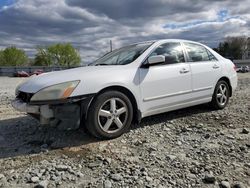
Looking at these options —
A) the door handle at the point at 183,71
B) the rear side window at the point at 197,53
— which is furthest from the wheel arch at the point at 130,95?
the rear side window at the point at 197,53

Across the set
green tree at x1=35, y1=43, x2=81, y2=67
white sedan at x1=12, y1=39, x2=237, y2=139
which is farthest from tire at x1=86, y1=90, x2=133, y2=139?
green tree at x1=35, y1=43, x2=81, y2=67

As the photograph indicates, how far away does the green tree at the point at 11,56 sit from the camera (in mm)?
83000

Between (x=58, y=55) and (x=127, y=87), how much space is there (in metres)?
83.5

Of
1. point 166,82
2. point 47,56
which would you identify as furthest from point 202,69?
point 47,56

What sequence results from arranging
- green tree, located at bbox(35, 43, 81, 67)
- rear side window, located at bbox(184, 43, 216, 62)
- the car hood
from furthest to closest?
1. green tree, located at bbox(35, 43, 81, 67)
2. rear side window, located at bbox(184, 43, 216, 62)
3. the car hood

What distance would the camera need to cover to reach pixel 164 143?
448 centimetres

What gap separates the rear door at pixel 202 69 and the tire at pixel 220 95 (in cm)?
15

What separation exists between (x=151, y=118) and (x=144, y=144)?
1.40 m

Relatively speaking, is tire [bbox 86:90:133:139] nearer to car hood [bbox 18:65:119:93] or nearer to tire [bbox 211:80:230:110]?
car hood [bbox 18:65:119:93]

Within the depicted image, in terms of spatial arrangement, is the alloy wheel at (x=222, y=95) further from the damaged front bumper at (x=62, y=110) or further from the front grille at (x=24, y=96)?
the front grille at (x=24, y=96)

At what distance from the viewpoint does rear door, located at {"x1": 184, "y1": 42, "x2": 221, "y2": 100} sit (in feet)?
19.0

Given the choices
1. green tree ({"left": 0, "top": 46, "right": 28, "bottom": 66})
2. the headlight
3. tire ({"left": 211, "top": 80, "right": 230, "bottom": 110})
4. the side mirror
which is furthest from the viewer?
green tree ({"left": 0, "top": 46, "right": 28, "bottom": 66})

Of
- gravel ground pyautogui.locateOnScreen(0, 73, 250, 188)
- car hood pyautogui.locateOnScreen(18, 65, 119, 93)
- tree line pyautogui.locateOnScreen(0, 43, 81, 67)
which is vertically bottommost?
gravel ground pyautogui.locateOnScreen(0, 73, 250, 188)

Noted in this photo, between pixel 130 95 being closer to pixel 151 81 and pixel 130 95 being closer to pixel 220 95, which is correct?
pixel 151 81
